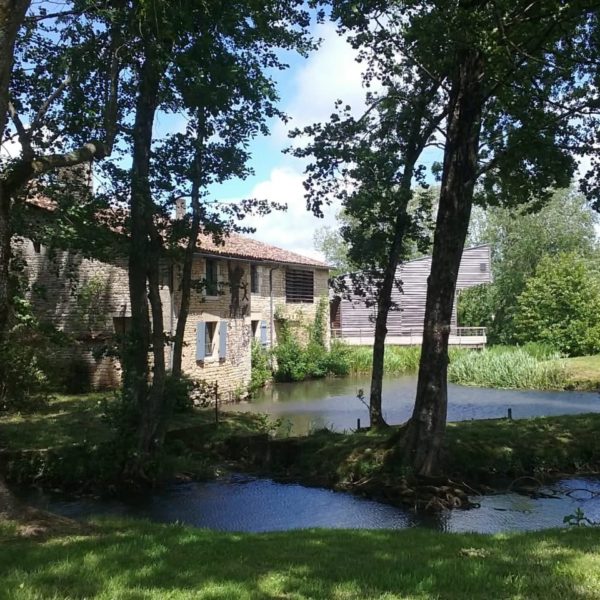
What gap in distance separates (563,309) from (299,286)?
558 inches

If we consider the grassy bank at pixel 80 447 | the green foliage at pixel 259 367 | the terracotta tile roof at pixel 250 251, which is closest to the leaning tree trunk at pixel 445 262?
the grassy bank at pixel 80 447

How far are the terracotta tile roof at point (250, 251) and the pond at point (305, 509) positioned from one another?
39.6 ft

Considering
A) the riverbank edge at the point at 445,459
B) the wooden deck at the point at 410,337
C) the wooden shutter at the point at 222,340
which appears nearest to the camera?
the riverbank edge at the point at 445,459

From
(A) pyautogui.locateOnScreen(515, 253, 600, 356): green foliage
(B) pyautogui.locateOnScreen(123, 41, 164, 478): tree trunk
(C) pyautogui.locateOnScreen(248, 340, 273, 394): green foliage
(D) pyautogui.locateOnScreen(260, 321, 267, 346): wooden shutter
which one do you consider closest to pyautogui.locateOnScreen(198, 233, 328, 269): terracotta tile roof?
(D) pyautogui.locateOnScreen(260, 321, 267, 346): wooden shutter

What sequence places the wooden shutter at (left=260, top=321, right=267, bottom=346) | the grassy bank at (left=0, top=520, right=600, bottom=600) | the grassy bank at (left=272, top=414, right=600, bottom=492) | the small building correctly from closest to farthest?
1. the grassy bank at (left=0, top=520, right=600, bottom=600)
2. the grassy bank at (left=272, top=414, right=600, bottom=492)
3. the wooden shutter at (left=260, top=321, right=267, bottom=346)
4. the small building

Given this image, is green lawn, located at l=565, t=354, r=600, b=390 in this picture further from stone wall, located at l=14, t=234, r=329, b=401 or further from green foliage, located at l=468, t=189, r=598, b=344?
green foliage, located at l=468, t=189, r=598, b=344

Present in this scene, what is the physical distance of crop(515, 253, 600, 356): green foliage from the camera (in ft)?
106

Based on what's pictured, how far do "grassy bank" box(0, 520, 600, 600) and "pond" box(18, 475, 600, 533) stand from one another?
9.17 feet

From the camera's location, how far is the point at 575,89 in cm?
1193

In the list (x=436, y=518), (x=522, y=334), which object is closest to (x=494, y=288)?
(x=522, y=334)

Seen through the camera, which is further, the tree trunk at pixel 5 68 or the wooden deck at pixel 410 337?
the wooden deck at pixel 410 337

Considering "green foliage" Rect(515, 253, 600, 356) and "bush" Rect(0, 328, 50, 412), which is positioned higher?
"green foliage" Rect(515, 253, 600, 356)

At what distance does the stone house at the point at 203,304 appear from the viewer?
20172 mm

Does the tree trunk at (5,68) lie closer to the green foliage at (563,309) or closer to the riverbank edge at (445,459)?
the riverbank edge at (445,459)
